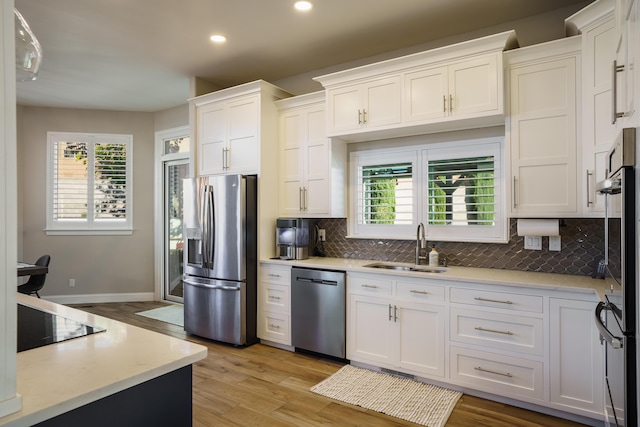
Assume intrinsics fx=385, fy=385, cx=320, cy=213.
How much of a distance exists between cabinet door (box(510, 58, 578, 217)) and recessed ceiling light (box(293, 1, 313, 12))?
1.61 metres

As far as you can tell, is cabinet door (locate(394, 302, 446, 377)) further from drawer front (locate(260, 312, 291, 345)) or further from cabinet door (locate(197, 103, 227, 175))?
cabinet door (locate(197, 103, 227, 175))

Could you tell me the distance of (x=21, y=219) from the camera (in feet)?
18.7

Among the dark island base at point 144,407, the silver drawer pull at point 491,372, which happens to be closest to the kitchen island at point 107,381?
the dark island base at point 144,407

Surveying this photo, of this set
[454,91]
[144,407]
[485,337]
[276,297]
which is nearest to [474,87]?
[454,91]

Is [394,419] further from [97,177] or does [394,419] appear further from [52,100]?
[52,100]

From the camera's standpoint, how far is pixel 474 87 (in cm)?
292

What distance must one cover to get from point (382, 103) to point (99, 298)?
528cm

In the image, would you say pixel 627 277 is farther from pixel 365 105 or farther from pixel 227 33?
pixel 227 33

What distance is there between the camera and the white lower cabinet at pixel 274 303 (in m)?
3.77

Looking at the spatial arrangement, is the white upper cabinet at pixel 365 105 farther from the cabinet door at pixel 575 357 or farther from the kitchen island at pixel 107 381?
the kitchen island at pixel 107 381

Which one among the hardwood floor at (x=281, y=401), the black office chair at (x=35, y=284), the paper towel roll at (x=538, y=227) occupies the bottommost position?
the hardwood floor at (x=281, y=401)

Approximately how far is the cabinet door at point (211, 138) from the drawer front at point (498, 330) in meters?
2.87

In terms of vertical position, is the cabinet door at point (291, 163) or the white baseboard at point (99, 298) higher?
the cabinet door at point (291, 163)

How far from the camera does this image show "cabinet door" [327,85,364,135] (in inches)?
138
